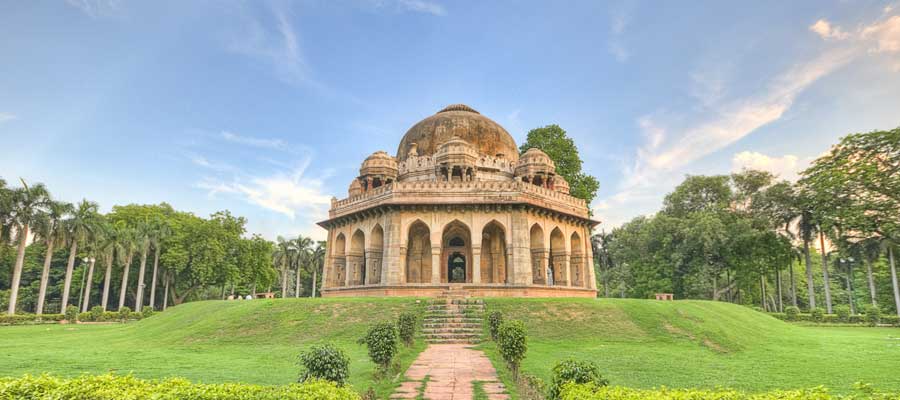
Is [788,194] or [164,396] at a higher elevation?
[788,194]

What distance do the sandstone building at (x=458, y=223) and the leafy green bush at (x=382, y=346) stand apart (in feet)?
42.7

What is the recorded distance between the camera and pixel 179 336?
53.0 ft

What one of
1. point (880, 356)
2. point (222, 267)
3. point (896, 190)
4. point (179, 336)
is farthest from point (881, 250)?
point (222, 267)

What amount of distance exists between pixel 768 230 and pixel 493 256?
75.1 feet

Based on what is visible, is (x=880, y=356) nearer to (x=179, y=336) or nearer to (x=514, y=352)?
(x=514, y=352)

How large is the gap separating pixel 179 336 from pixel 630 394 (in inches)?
637

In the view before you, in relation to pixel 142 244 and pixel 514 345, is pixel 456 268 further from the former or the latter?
pixel 142 244

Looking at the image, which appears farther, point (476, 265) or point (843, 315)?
point (843, 315)

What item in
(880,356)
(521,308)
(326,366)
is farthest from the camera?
(521,308)

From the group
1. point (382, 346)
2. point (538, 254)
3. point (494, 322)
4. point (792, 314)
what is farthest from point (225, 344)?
point (792, 314)

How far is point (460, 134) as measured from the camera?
31.4 metres

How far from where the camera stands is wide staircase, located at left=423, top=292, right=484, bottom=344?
606 inches

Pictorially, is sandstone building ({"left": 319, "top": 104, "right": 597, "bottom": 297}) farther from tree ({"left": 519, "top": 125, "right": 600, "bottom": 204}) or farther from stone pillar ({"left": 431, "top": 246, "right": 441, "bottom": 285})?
tree ({"left": 519, "top": 125, "right": 600, "bottom": 204})

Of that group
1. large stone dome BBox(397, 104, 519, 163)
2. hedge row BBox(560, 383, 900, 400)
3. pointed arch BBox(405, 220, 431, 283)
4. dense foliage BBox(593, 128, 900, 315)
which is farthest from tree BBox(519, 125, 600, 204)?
hedge row BBox(560, 383, 900, 400)
